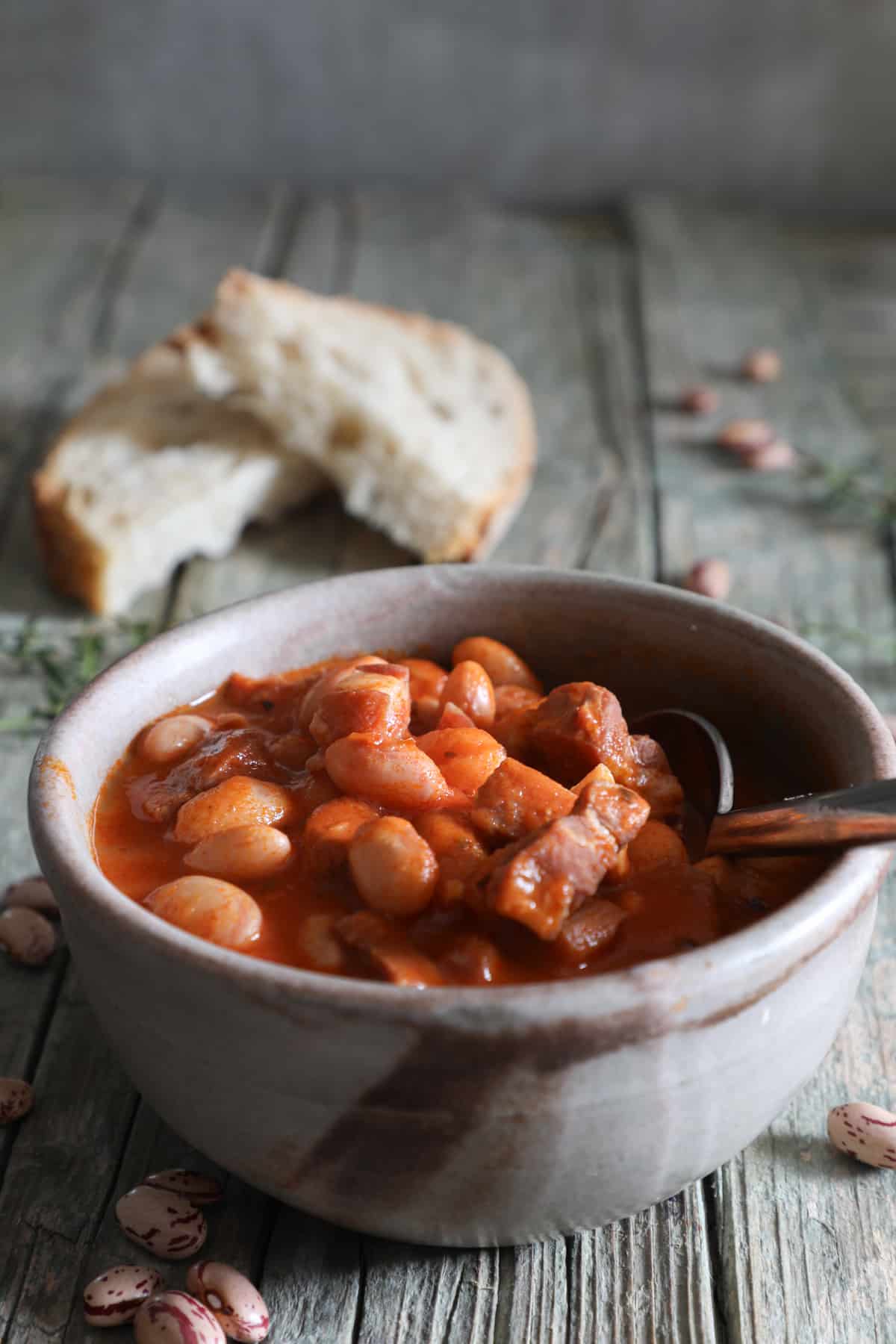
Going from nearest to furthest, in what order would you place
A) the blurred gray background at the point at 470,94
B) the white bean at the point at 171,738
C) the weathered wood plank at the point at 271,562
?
the white bean at the point at 171,738
the weathered wood plank at the point at 271,562
the blurred gray background at the point at 470,94

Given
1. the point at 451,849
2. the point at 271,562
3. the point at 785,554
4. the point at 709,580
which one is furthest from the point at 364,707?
the point at 785,554

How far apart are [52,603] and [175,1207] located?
5.42 feet

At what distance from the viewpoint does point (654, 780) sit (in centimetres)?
161

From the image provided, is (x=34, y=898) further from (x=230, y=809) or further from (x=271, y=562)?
(x=271, y=562)

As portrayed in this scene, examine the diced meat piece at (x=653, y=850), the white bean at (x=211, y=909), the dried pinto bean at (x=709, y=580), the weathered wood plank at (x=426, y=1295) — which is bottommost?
the dried pinto bean at (x=709, y=580)

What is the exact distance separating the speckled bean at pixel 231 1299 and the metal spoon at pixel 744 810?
2.09 ft

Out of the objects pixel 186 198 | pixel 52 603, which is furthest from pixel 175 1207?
pixel 186 198

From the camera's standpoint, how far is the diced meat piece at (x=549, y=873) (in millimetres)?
1304

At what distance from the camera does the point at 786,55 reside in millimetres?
4840

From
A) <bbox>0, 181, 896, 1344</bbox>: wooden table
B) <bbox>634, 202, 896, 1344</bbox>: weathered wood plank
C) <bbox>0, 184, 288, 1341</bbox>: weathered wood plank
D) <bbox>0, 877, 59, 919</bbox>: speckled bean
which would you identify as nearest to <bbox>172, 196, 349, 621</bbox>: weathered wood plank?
<bbox>0, 181, 896, 1344</bbox>: wooden table

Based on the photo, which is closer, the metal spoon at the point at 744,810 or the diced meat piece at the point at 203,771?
the metal spoon at the point at 744,810

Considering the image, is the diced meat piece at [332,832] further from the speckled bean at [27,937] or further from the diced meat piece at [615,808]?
the speckled bean at [27,937]

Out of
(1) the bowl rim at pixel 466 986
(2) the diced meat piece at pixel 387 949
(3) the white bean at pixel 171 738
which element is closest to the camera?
(1) the bowl rim at pixel 466 986

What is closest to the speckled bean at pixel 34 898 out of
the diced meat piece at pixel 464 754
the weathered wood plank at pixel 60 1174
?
the weathered wood plank at pixel 60 1174
